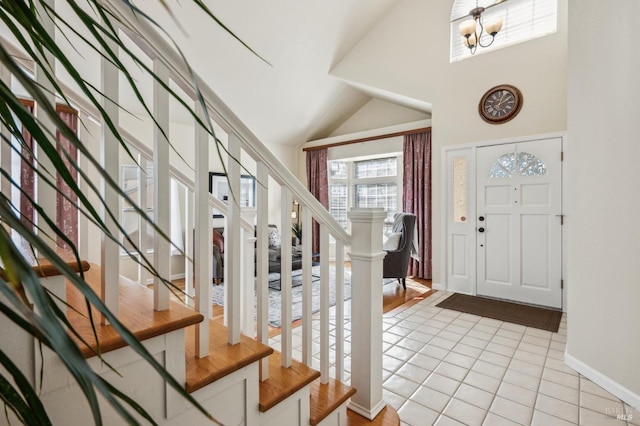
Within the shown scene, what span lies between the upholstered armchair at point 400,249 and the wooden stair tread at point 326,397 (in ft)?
9.21

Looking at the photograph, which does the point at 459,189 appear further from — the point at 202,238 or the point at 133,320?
the point at 133,320

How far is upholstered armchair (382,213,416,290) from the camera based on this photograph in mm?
4238

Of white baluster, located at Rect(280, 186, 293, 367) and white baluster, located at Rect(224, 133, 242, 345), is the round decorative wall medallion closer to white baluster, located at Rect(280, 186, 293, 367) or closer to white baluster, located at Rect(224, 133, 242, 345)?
white baluster, located at Rect(280, 186, 293, 367)

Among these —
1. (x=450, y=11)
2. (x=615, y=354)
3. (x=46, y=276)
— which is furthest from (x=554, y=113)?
(x=46, y=276)

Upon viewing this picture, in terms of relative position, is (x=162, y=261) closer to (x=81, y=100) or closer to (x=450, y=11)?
(x=81, y=100)

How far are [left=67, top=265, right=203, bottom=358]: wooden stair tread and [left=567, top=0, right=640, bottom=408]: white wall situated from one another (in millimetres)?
2358

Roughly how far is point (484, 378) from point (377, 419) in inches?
38.7

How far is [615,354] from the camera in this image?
198cm

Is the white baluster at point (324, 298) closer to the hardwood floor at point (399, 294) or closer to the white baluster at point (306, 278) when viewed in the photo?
the white baluster at point (306, 278)

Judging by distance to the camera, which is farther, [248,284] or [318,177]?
[318,177]

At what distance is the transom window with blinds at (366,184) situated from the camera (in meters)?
5.91

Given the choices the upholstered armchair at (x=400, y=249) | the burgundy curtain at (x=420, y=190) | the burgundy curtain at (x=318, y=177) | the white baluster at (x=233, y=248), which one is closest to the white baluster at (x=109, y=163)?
the white baluster at (x=233, y=248)

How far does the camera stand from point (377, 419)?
161cm

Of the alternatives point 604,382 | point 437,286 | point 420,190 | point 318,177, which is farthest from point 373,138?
point 604,382
